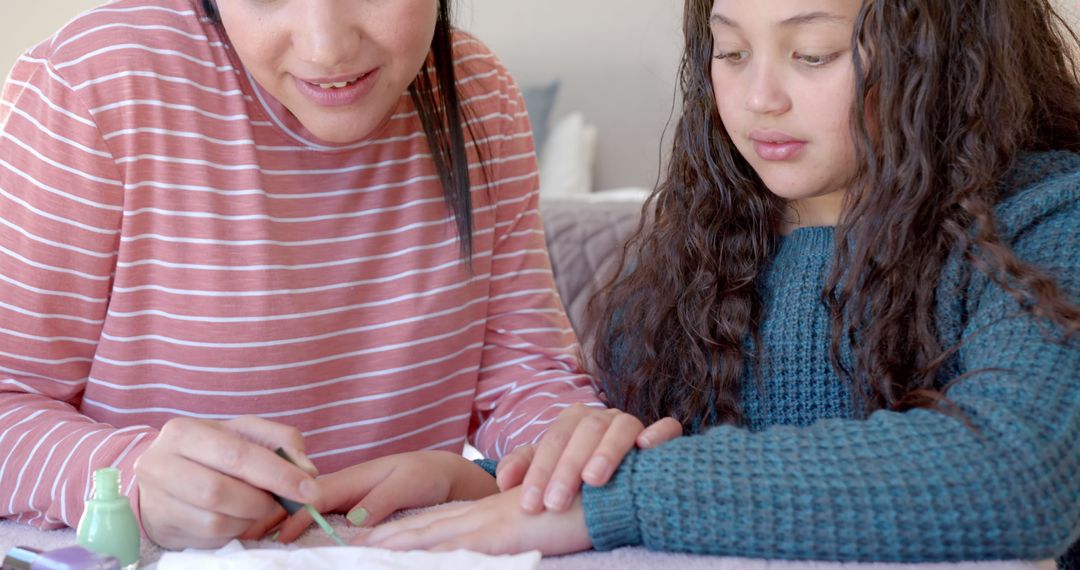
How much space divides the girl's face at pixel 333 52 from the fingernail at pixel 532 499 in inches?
16.2

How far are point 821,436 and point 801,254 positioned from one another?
1.16ft

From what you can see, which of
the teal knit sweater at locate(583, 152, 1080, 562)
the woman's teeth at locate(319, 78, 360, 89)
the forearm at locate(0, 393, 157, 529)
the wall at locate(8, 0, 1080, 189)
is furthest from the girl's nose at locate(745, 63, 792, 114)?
the wall at locate(8, 0, 1080, 189)

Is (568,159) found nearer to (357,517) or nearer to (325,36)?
(325,36)

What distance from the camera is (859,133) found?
1.03 meters

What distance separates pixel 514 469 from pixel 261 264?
0.37 m

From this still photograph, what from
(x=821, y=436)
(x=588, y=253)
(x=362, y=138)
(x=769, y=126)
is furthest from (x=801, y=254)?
(x=588, y=253)

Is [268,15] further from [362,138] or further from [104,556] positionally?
[104,556]

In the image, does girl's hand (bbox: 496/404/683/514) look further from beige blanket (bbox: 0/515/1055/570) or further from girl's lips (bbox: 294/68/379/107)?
girl's lips (bbox: 294/68/379/107)

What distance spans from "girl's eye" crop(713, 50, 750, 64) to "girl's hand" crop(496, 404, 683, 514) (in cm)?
39

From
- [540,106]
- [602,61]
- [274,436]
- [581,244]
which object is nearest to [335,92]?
[274,436]

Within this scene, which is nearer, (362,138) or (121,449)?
(121,449)

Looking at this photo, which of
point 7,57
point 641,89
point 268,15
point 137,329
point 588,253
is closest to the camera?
point 268,15

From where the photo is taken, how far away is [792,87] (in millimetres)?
1037

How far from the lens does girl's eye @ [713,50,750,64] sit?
1096mm
